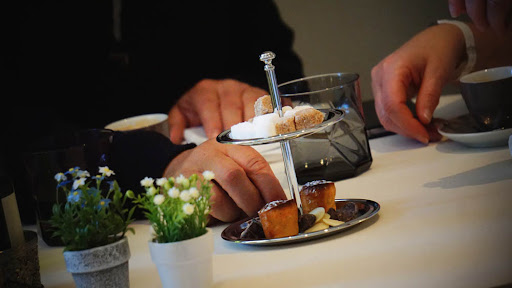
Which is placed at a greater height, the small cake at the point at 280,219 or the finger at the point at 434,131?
the small cake at the point at 280,219

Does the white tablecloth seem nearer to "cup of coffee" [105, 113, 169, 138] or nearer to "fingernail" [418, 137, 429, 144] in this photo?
"fingernail" [418, 137, 429, 144]

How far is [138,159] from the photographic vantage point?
110cm

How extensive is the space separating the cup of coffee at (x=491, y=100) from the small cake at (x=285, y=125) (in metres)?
0.45

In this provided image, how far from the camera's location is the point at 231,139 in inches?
31.9

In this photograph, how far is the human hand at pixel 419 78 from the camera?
4.15 ft

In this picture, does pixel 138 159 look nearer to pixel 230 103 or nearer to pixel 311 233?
pixel 311 233

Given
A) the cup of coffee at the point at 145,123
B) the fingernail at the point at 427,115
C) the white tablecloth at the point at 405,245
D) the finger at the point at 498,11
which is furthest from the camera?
the cup of coffee at the point at 145,123

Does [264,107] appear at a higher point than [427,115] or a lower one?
higher

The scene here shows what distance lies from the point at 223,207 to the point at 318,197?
6.1 inches

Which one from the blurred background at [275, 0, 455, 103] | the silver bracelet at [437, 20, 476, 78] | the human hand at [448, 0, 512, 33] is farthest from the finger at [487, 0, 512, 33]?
the blurred background at [275, 0, 455, 103]

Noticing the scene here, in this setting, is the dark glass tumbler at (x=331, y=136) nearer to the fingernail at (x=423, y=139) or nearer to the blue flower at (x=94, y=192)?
the fingernail at (x=423, y=139)

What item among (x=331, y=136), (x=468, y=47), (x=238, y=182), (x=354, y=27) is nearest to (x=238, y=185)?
(x=238, y=182)

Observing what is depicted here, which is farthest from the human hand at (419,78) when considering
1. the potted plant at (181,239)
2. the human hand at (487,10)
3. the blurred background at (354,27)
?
the blurred background at (354,27)

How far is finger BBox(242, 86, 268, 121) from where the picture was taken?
5.34ft
